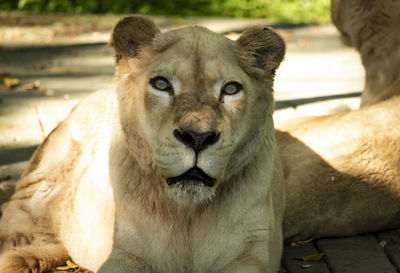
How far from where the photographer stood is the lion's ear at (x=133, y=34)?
3.83m

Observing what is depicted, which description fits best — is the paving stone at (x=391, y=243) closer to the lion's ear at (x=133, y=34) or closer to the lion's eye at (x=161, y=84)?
the lion's eye at (x=161, y=84)

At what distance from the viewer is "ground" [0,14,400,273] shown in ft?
16.0

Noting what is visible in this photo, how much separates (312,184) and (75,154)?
1.56m

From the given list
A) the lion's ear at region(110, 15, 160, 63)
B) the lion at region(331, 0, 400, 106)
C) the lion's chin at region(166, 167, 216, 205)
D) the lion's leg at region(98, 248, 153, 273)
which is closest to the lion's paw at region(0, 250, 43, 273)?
the lion's leg at region(98, 248, 153, 273)

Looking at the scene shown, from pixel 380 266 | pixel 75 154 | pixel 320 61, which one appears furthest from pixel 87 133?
pixel 320 61

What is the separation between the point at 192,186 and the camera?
3.51 meters

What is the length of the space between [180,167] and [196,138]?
16cm

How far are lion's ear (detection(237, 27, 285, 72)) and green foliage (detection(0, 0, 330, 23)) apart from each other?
9594 millimetres

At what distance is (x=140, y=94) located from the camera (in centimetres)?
372

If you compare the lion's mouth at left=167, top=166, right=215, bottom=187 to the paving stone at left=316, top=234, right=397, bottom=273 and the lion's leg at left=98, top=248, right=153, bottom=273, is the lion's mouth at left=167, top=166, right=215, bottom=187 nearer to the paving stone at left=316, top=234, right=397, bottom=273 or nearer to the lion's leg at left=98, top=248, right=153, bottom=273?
the lion's leg at left=98, top=248, right=153, bottom=273

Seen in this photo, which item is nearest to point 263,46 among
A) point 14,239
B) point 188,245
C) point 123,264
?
point 188,245

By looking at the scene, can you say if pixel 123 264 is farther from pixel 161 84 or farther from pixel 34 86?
pixel 34 86

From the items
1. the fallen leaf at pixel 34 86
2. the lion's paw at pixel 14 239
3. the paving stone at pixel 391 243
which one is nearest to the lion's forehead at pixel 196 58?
the lion's paw at pixel 14 239

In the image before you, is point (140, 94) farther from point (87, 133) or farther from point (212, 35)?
point (87, 133)
